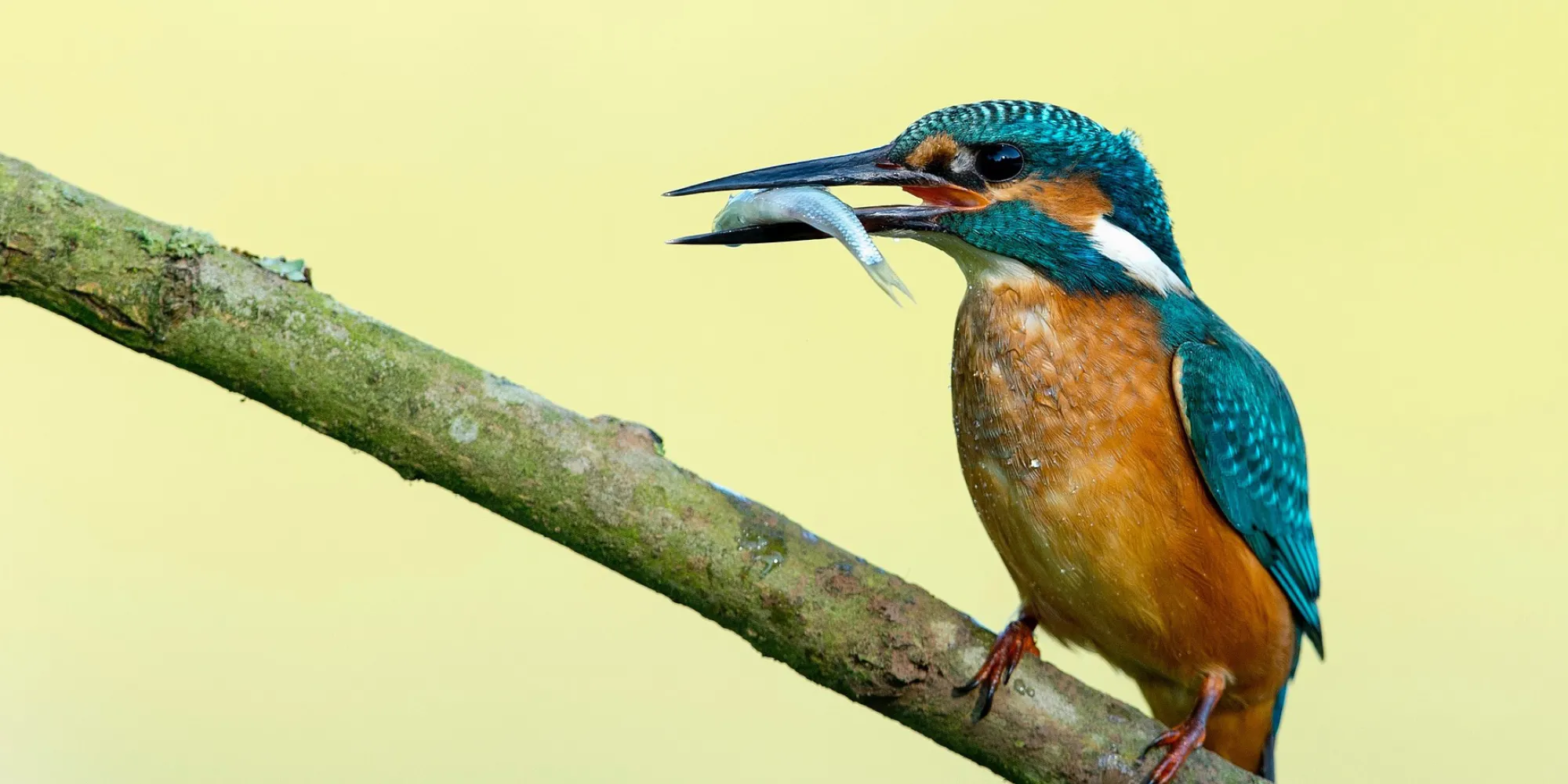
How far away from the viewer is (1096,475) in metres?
2.41

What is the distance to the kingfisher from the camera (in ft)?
7.97

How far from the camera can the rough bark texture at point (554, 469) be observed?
5.96 feet

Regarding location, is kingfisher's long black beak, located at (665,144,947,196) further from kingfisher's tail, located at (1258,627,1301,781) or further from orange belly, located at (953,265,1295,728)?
kingfisher's tail, located at (1258,627,1301,781)

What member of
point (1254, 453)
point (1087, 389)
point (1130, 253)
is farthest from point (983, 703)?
point (1130, 253)

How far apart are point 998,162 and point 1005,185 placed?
5 centimetres

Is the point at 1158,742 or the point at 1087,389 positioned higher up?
the point at 1087,389

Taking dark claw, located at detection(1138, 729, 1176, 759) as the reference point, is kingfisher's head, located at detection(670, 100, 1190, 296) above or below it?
above

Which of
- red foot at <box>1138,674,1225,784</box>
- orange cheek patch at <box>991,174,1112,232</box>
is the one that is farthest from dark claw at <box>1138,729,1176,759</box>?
orange cheek patch at <box>991,174,1112,232</box>

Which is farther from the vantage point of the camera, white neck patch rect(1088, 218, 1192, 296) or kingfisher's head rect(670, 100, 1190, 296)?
white neck patch rect(1088, 218, 1192, 296)

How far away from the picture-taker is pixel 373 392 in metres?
1.90

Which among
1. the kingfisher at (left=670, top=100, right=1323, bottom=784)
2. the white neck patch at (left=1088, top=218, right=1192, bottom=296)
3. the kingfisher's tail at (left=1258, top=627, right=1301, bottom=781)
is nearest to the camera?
the kingfisher at (left=670, top=100, right=1323, bottom=784)

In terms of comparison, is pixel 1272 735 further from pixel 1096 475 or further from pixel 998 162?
pixel 998 162

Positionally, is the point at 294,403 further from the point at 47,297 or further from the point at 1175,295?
the point at 1175,295

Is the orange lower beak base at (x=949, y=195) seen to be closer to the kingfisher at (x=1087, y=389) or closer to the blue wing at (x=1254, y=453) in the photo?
the kingfisher at (x=1087, y=389)
